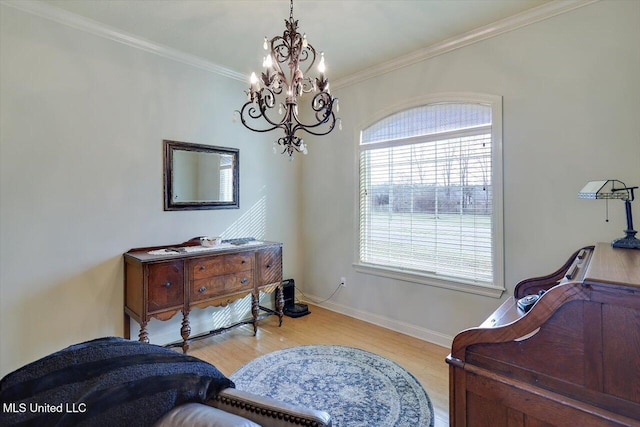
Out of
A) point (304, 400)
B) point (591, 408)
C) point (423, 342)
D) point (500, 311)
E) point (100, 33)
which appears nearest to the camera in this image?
point (591, 408)

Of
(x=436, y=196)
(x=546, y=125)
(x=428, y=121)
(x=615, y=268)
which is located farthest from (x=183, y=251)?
(x=546, y=125)

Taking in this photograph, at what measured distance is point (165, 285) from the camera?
266 cm

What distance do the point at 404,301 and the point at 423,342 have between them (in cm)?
43

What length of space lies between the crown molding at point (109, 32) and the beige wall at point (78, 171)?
47mm

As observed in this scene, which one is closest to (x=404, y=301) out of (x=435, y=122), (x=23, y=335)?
(x=435, y=122)

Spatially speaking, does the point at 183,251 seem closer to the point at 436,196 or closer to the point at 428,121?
the point at 436,196

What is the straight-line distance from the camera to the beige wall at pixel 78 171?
2326 mm

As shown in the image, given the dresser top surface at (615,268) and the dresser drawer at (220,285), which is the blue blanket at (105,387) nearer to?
the dresser top surface at (615,268)

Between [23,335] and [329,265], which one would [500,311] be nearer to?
[329,265]

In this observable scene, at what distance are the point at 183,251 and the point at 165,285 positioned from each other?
1.14ft

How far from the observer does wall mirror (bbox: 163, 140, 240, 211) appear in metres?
3.12

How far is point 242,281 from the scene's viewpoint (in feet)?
10.5

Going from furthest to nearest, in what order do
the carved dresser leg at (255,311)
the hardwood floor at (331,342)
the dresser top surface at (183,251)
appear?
the carved dresser leg at (255,311) → the dresser top surface at (183,251) → the hardwood floor at (331,342)

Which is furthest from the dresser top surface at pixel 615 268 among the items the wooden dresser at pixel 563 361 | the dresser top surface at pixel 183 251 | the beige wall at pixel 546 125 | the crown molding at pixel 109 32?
the crown molding at pixel 109 32
